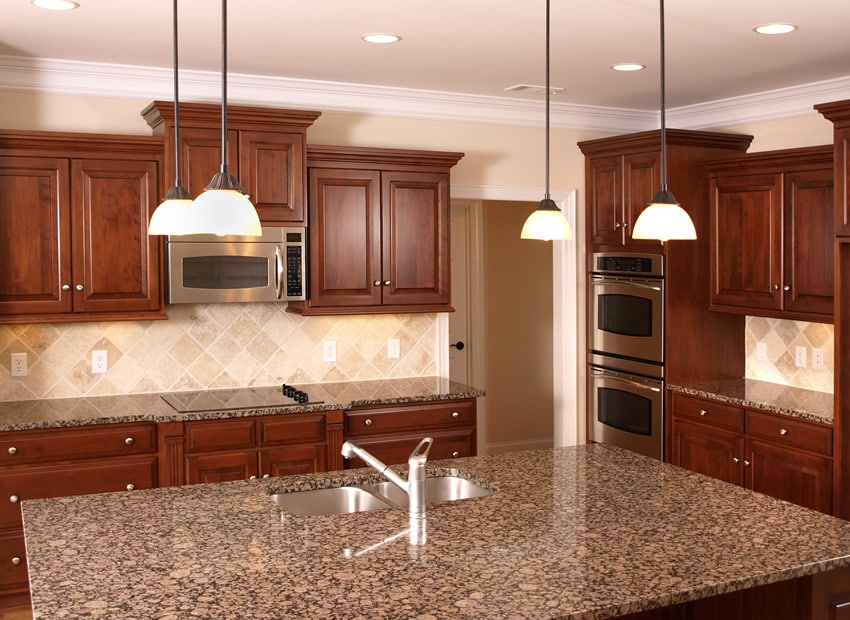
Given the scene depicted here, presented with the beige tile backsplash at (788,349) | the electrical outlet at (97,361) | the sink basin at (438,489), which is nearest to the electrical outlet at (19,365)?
the electrical outlet at (97,361)

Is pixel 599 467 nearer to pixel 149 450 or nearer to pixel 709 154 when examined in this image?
pixel 149 450

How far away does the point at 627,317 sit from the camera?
526cm

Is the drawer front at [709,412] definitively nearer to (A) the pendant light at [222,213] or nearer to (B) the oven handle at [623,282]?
(B) the oven handle at [623,282]

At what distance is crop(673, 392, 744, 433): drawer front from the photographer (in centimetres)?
457

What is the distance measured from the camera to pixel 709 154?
16.7 feet

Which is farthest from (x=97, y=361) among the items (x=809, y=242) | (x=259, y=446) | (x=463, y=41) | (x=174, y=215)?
(x=809, y=242)

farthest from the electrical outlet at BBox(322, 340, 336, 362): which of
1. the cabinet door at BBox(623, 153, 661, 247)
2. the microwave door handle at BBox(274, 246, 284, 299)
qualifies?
the cabinet door at BBox(623, 153, 661, 247)

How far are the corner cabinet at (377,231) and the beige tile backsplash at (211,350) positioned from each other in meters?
0.27

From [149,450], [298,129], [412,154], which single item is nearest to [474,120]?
[412,154]

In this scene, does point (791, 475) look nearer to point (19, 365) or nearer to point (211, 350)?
point (211, 350)

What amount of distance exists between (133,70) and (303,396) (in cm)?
182

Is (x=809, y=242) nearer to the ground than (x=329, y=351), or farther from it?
farther from it

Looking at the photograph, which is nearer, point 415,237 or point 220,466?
point 220,466

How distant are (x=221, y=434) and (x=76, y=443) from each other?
626 mm
